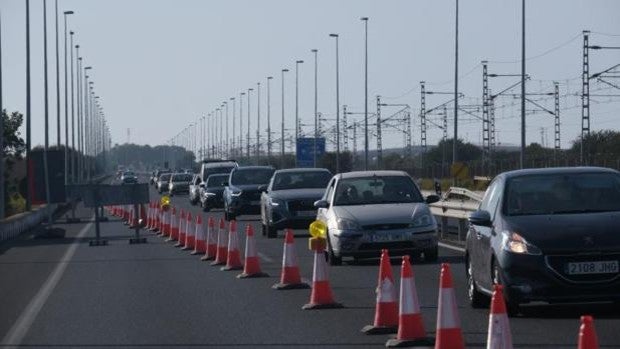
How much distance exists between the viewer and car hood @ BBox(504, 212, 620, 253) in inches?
543

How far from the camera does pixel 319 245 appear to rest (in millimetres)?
15891

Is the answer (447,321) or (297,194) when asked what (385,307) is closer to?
(447,321)

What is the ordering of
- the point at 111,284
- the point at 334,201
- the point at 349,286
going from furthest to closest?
the point at 334,201, the point at 111,284, the point at 349,286

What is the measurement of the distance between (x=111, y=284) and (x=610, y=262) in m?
9.06

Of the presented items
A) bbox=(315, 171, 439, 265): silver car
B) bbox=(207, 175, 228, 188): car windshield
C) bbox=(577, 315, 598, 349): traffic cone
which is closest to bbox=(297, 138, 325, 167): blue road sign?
bbox=(207, 175, 228, 188): car windshield

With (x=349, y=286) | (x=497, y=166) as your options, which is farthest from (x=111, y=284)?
(x=497, y=166)

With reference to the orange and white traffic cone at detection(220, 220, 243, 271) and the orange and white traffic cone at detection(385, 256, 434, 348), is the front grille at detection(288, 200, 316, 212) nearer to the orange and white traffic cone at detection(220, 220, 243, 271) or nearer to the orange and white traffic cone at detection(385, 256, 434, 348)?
the orange and white traffic cone at detection(220, 220, 243, 271)

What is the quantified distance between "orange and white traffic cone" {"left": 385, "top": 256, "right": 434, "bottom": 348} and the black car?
5.95ft

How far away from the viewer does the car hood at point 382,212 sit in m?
22.5

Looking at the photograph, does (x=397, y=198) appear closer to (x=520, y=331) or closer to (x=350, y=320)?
(x=350, y=320)

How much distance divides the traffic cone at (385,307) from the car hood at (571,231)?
5.04 feet

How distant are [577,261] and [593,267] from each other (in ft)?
0.52

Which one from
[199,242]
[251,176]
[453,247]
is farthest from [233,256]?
[251,176]

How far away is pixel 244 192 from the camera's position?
43312 millimetres
